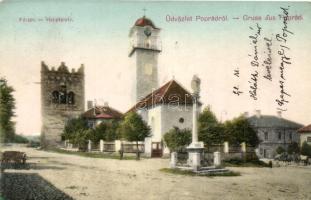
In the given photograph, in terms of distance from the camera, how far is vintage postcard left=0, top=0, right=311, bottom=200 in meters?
8.05

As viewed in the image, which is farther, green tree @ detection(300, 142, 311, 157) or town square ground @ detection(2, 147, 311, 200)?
green tree @ detection(300, 142, 311, 157)

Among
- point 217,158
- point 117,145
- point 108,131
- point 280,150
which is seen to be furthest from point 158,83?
point 280,150

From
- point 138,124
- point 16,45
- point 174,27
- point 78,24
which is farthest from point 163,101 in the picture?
point 16,45

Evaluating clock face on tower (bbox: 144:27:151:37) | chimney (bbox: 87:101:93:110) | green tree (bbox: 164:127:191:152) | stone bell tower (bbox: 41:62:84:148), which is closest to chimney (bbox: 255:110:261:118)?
green tree (bbox: 164:127:191:152)

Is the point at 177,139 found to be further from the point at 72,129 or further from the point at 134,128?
the point at 72,129

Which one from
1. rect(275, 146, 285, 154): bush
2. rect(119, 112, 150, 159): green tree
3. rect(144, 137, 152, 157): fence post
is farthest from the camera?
rect(144, 137, 152, 157): fence post

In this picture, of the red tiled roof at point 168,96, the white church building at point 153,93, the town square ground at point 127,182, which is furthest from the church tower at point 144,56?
the town square ground at point 127,182

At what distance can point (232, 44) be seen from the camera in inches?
327

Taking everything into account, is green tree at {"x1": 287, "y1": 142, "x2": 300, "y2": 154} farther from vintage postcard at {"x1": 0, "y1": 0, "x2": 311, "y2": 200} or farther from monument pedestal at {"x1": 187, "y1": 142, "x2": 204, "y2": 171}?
monument pedestal at {"x1": 187, "y1": 142, "x2": 204, "y2": 171}

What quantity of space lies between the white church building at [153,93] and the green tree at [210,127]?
0.30 metres

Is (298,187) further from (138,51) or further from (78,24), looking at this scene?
(78,24)

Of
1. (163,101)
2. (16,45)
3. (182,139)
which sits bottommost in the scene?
(182,139)

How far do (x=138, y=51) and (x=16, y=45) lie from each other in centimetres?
239

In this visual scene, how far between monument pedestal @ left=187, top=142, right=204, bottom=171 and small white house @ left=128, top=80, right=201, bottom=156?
47 cm
